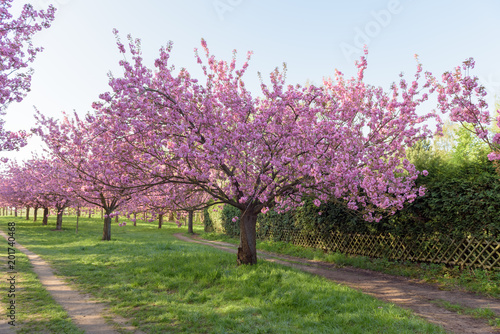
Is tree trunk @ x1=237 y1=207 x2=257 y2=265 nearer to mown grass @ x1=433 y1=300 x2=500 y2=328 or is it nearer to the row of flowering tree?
the row of flowering tree

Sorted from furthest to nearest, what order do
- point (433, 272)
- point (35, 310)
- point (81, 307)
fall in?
point (433, 272), point (81, 307), point (35, 310)

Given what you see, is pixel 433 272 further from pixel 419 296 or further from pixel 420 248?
pixel 419 296

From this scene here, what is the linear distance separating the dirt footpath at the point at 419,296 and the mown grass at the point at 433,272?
376mm

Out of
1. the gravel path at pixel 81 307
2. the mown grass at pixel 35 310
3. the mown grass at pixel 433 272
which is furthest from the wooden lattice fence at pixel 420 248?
the mown grass at pixel 35 310

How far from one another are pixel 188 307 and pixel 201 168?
3.88 m

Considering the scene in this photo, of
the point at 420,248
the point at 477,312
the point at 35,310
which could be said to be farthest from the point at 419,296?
the point at 35,310

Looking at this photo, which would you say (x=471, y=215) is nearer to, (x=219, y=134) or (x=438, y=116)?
(x=438, y=116)

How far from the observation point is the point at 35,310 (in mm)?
7160

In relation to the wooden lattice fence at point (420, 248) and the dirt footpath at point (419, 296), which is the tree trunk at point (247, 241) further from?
the wooden lattice fence at point (420, 248)

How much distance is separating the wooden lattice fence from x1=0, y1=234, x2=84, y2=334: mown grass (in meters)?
11.2

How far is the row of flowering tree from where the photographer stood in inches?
336

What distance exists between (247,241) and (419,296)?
5525 millimetres

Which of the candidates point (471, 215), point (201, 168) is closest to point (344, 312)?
point (201, 168)

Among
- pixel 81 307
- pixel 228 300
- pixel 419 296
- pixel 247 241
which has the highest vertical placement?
pixel 247 241
